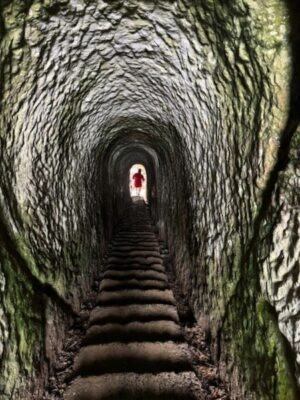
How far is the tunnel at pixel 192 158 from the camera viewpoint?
4.96ft

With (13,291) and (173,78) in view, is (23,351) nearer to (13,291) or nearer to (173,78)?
(13,291)

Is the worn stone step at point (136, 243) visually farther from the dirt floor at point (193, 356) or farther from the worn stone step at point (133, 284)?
the dirt floor at point (193, 356)

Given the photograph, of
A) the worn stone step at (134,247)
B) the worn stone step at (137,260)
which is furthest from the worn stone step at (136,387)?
the worn stone step at (134,247)

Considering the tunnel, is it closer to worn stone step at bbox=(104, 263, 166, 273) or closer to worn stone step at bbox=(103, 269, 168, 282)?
worn stone step at bbox=(103, 269, 168, 282)

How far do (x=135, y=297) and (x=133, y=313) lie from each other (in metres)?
0.42

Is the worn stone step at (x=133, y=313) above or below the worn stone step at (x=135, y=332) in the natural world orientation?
above

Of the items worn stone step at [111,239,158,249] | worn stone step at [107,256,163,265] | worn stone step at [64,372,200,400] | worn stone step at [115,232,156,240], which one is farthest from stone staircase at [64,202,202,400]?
worn stone step at [115,232,156,240]

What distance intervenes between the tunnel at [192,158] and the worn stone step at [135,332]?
0.22 metres

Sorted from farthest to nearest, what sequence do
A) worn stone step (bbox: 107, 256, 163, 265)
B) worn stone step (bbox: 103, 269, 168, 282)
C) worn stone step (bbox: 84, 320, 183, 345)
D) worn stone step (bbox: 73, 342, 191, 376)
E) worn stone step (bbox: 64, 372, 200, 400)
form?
worn stone step (bbox: 107, 256, 163, 265), worn stone step (bbox: 103, 269, 168, 282), worn stone step (bbox: 84, 320, 183, 345), worn stone step (bbox: 73, 342, 191, 376), worn stone step (bbox: 64, 372, 200, 400)

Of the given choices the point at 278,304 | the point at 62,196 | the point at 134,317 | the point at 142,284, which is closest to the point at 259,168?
the point at 278,304

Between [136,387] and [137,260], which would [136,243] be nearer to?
[137,260]

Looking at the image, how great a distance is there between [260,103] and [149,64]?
147 cm

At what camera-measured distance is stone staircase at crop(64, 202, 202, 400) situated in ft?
7.84

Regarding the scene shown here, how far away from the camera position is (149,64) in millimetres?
2855
